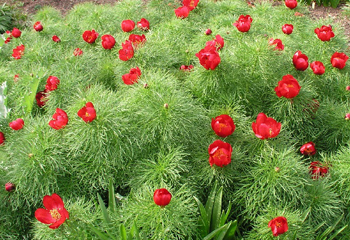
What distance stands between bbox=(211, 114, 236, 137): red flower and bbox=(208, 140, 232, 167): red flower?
0.13 metres

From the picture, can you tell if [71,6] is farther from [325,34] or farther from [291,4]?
[325,34]

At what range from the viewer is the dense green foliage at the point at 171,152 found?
1742 millimetres

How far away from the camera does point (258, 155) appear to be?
74.9 inches

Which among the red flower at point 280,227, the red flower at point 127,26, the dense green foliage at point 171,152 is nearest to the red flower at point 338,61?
the dense green foliage at point 171,152

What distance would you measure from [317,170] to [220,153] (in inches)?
27.4

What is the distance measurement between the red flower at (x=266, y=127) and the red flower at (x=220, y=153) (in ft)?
0.70

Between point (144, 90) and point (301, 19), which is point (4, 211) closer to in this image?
point (144, 90)

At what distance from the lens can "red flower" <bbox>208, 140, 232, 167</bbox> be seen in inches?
67.1

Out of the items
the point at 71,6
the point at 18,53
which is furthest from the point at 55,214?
the point at 71,6

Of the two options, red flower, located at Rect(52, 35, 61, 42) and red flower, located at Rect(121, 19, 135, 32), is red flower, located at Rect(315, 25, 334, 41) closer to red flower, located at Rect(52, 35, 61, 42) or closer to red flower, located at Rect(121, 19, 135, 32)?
red flower, located at Rect(121, 19, 135, 32)

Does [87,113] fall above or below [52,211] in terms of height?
Result: above

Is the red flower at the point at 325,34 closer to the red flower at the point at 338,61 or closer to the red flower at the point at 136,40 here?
the red flower at the point at 338,61

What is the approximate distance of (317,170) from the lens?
78.0 inches

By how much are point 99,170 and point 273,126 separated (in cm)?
103
